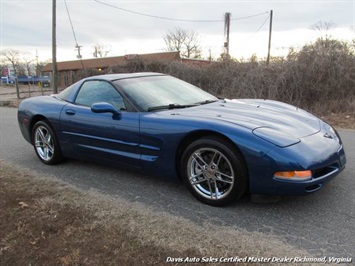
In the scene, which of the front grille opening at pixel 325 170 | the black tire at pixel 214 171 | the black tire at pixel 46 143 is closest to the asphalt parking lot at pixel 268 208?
the black tire at pixel 214 171

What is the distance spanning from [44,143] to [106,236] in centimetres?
266

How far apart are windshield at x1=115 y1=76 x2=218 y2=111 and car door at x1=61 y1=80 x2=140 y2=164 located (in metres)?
0.16

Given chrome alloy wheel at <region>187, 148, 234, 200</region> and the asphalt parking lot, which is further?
chrome alloy wheel at <region>187, 148, 234, 200</region>

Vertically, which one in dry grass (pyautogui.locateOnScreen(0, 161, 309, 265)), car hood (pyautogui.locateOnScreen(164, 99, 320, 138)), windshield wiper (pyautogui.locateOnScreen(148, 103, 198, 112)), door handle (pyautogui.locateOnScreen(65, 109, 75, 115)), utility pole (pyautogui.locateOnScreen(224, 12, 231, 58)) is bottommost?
dry grass (pyautogui.locateOnScreen(0, 161, 309, 265))

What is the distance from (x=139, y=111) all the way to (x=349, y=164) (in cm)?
288

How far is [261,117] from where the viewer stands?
3357 mm

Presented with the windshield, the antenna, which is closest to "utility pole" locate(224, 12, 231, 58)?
the antenna

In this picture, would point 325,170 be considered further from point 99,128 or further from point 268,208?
point 99,128

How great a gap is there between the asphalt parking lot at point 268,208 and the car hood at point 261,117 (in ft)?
2.26

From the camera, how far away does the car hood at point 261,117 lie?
3.08 metres

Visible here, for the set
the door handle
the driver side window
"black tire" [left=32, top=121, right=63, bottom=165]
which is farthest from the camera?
"black tire" [left=32, top=121, right=63, bottom=165]

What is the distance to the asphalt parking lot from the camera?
2.55 meters

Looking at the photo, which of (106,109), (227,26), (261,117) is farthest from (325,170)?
(227,26)

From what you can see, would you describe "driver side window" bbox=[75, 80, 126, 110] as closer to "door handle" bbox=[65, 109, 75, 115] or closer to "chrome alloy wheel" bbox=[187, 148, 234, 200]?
"door handle" bbox=[65, 109, 75, 115]
